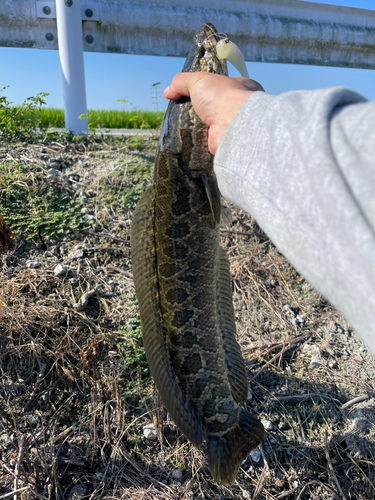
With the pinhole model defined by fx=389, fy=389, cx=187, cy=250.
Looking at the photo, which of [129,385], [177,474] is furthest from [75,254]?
[177,474]

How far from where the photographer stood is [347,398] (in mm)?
3178

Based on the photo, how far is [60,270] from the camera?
12.0 feet

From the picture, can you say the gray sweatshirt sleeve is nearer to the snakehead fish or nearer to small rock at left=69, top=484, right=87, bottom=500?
the snakehead fish

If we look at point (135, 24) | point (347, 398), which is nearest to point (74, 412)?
point (347, 398)

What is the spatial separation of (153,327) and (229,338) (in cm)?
53

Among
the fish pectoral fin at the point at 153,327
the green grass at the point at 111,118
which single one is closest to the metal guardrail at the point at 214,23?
the green grass at the point at 111,118

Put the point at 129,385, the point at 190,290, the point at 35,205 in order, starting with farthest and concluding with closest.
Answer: the point at 35,205 < the point at 129,385 < the point at 190,290

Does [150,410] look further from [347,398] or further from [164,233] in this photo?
[347,398]

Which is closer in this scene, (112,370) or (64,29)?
(112,370)

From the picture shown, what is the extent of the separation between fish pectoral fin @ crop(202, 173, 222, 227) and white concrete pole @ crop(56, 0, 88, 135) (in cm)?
374

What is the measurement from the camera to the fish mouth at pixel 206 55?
242 cm

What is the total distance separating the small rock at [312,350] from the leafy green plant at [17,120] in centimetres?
452

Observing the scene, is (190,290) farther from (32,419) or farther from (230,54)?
(32,419)

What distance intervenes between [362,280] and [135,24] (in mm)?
5597
